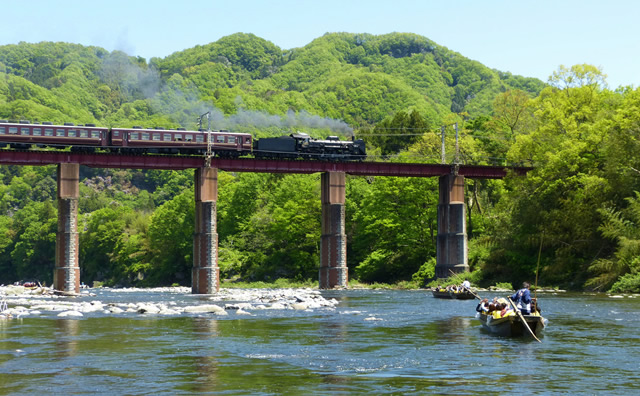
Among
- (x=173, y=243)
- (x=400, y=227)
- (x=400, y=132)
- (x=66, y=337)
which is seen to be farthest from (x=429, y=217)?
(x=66, y=337)

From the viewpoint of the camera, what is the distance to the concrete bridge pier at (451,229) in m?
97.6

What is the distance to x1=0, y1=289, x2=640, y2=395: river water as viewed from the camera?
26.2 m

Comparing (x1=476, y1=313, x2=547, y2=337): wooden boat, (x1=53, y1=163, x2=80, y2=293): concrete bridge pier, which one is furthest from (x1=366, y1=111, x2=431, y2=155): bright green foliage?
(x1=476, y1=313, x2=547, y2=337): wooden boat

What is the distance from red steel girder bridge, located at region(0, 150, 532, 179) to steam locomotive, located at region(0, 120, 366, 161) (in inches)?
59.9

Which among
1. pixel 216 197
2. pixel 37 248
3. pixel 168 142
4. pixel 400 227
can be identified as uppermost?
pixel 168 142

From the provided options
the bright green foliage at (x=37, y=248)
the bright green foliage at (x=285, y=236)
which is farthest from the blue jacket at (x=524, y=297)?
the bright green foliage at (x=37, y=248)

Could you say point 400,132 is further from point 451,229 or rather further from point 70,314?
point 70,314

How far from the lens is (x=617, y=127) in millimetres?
78125

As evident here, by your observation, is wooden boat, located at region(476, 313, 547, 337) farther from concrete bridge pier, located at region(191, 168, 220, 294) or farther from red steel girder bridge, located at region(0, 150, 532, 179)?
red steel girder bridge, located at region(0, 150, 532, 179)

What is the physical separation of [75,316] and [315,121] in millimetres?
114829

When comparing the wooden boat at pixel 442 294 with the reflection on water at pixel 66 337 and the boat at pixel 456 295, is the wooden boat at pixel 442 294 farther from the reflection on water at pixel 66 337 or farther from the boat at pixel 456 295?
the reflection on water at pixel 66 337

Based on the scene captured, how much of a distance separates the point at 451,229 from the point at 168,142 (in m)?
32.5

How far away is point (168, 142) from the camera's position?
90.0m

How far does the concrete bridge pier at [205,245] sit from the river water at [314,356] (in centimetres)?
3575
